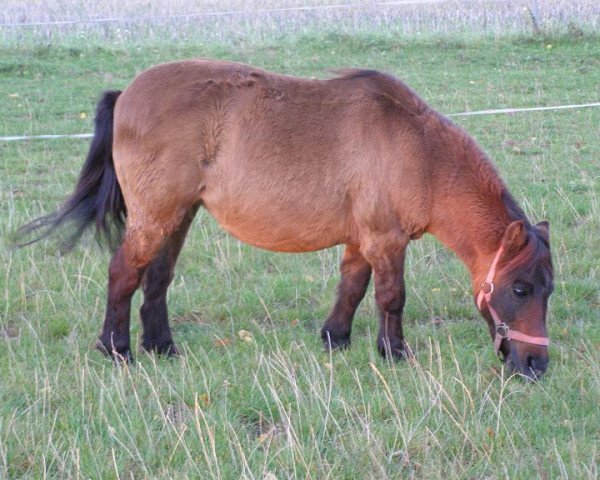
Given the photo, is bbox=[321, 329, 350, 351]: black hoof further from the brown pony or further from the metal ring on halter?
the metal ring on halter

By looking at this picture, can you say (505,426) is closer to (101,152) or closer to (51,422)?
(51,422)

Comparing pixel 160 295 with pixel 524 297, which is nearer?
pixel 524 297

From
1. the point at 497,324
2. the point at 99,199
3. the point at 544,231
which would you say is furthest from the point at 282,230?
the point at 544,231

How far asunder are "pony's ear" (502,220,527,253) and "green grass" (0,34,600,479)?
2.40ft

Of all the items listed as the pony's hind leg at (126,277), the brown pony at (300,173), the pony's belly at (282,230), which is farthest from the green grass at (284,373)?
the pony's belly at (282,230)

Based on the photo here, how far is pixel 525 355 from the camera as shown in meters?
4.74

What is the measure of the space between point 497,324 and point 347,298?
3.48 ft

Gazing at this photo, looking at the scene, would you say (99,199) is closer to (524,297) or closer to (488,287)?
(488,287)

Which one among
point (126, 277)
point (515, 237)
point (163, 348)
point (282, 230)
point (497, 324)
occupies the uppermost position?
point (515, 237)

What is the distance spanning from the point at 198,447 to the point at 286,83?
240cm

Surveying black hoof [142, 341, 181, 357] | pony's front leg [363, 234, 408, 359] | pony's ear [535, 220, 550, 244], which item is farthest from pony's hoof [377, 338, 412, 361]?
black hoof [142, 341, 181, 357]

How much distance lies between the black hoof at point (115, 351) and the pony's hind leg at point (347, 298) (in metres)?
1.21

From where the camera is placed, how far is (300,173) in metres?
5.18

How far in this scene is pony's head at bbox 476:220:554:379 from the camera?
15.5 feet
